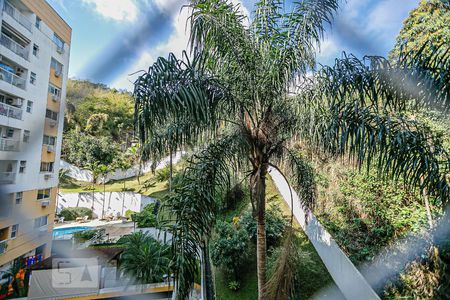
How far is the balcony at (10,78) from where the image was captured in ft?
1.77

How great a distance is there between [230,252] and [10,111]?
5.00 meters

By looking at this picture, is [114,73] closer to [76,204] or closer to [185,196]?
[185,196]

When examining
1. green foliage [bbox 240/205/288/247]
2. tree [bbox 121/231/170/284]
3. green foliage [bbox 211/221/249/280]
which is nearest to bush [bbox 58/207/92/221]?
tree [bbox 121/231/170/284]

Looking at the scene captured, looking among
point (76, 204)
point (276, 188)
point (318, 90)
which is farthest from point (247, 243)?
point (76, 204)

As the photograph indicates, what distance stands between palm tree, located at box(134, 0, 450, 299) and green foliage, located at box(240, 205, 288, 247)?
263 cm

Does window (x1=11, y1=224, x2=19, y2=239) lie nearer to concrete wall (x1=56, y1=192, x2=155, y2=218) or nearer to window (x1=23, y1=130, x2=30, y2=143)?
window (x1=23, y1=130, x2=30, y2=143)

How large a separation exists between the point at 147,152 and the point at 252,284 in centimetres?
384

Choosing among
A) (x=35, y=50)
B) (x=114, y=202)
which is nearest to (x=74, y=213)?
(x=114, y=202)

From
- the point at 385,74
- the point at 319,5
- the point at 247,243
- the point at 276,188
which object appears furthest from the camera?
the point at 276,188

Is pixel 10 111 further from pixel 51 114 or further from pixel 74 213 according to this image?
pixel 74 213

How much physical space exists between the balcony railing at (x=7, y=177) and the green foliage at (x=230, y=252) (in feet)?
15.1

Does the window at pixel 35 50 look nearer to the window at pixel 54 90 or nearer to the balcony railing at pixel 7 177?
the window at pixel 54 90

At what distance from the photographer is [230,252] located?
16.0 ft

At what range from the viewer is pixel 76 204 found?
11406 mm
